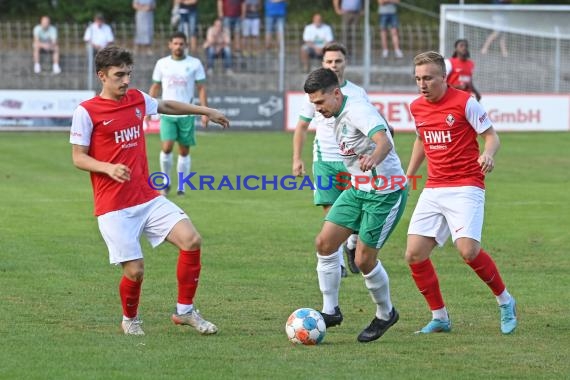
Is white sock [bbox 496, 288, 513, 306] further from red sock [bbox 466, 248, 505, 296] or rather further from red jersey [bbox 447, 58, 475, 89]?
red jersey [bbox 447, 58, 475, 89]

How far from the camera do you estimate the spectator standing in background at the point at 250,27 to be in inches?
1226

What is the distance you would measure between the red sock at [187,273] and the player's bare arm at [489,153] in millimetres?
2064

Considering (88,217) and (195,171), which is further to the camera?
(195,171)

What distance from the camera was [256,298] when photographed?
970 centimetres

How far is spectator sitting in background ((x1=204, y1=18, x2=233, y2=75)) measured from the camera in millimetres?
30328

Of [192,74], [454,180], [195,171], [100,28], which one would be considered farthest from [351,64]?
[454,180]

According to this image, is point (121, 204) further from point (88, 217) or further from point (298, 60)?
point (298, 60)

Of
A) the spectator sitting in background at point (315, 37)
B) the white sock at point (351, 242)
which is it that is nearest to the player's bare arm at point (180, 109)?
the white sock at point (351, 242)

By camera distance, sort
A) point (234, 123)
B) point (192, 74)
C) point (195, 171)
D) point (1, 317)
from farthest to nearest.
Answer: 1. point (234, 123)
2. point (195, 171)
3. point (192, 74)
4. point (1, 317)

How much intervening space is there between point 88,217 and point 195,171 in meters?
5.64

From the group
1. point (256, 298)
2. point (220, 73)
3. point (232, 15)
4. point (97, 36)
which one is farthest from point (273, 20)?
point (256, 298)

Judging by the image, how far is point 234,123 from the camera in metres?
29.0

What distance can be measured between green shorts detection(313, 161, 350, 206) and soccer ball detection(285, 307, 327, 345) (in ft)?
8.92

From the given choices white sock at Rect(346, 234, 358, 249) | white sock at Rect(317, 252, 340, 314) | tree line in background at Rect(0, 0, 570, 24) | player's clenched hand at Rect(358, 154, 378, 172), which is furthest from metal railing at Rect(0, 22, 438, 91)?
player's clenched hand at Rect(358, 154, 378, 172)
